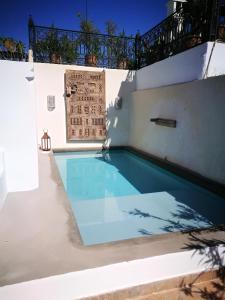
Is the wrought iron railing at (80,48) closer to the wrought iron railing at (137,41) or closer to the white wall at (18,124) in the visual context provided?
the wrought iron railing at (137,41)

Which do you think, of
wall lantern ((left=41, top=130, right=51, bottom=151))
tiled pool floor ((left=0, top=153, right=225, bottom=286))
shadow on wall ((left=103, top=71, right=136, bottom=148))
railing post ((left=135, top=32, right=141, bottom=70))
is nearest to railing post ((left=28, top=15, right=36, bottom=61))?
wall lantern ((left=41, top=130, right=51, bottom=151))

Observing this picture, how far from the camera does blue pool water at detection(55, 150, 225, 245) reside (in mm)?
3771

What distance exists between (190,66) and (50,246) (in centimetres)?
593

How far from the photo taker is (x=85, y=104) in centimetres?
951

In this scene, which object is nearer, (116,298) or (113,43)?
(116,298)

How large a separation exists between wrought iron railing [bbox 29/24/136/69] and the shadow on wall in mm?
895

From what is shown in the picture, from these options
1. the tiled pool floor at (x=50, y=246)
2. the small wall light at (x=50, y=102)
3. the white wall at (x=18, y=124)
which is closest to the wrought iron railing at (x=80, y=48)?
the small wall light at (x=50, y=102)

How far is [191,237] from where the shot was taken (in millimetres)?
2793

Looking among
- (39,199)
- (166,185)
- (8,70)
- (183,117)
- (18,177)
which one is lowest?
(166,185)

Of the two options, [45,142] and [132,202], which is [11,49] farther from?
[132,202]

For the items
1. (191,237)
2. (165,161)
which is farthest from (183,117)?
(191,237)

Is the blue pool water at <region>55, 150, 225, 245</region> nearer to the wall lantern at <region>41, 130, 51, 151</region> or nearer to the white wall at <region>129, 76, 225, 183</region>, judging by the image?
the white wall at <region>129, 76, 225, 183</region>

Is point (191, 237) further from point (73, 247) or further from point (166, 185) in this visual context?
point (166, 185)

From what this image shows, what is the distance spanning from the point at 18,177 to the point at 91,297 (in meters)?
2.60
